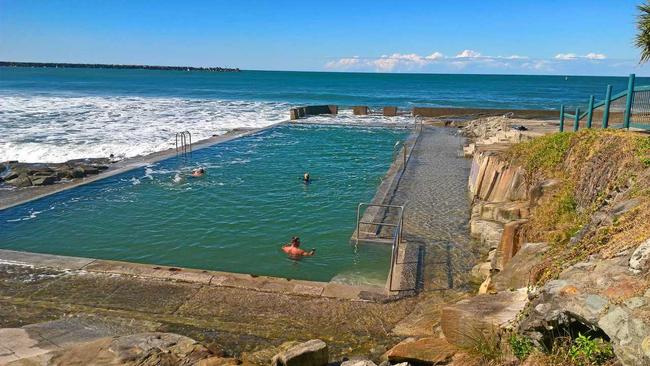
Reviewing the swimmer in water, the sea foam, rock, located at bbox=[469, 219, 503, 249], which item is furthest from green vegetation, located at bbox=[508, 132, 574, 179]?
the sea foam

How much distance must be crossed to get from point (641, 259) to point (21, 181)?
1849cm

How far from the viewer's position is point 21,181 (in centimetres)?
1673

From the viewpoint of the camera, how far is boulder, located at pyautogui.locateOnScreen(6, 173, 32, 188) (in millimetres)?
16536

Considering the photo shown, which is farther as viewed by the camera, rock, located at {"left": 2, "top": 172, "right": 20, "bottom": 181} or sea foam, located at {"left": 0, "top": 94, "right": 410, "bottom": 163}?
sea foam, located at {"left": 0, "top": 94, "right": 410, "bottom": 163}

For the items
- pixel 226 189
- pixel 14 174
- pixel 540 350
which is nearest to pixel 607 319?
pixel 540 350

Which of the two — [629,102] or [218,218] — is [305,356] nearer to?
[218,218]

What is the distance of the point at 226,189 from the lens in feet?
54.7

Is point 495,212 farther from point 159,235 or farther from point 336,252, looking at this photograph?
point 159,235

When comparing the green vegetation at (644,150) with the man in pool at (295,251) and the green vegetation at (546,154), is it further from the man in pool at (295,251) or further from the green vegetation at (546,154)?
the man in pool at (295,251)

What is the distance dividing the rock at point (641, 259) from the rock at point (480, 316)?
122 cm

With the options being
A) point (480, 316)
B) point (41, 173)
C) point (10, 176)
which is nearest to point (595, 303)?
point (480, 316)

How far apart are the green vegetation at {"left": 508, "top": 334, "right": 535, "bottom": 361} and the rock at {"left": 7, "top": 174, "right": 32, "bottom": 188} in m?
17.1

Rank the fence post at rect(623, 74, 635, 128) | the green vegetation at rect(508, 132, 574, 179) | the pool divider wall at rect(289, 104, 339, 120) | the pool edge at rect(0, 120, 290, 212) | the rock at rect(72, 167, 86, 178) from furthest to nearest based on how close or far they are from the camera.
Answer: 1. the pool divider wall at rect(289, 104, 339, 120)
2. the rock at rect(72, 167, 86, 178)
3. the pool edge at rect(0, 120, 290, 212)
4. the green vegetation at rect(508, 132, 574, 179)
5. the fence post at rect(623, 74, 635, 128)

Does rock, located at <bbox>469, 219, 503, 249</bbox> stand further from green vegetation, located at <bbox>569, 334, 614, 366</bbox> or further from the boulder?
the boulder
